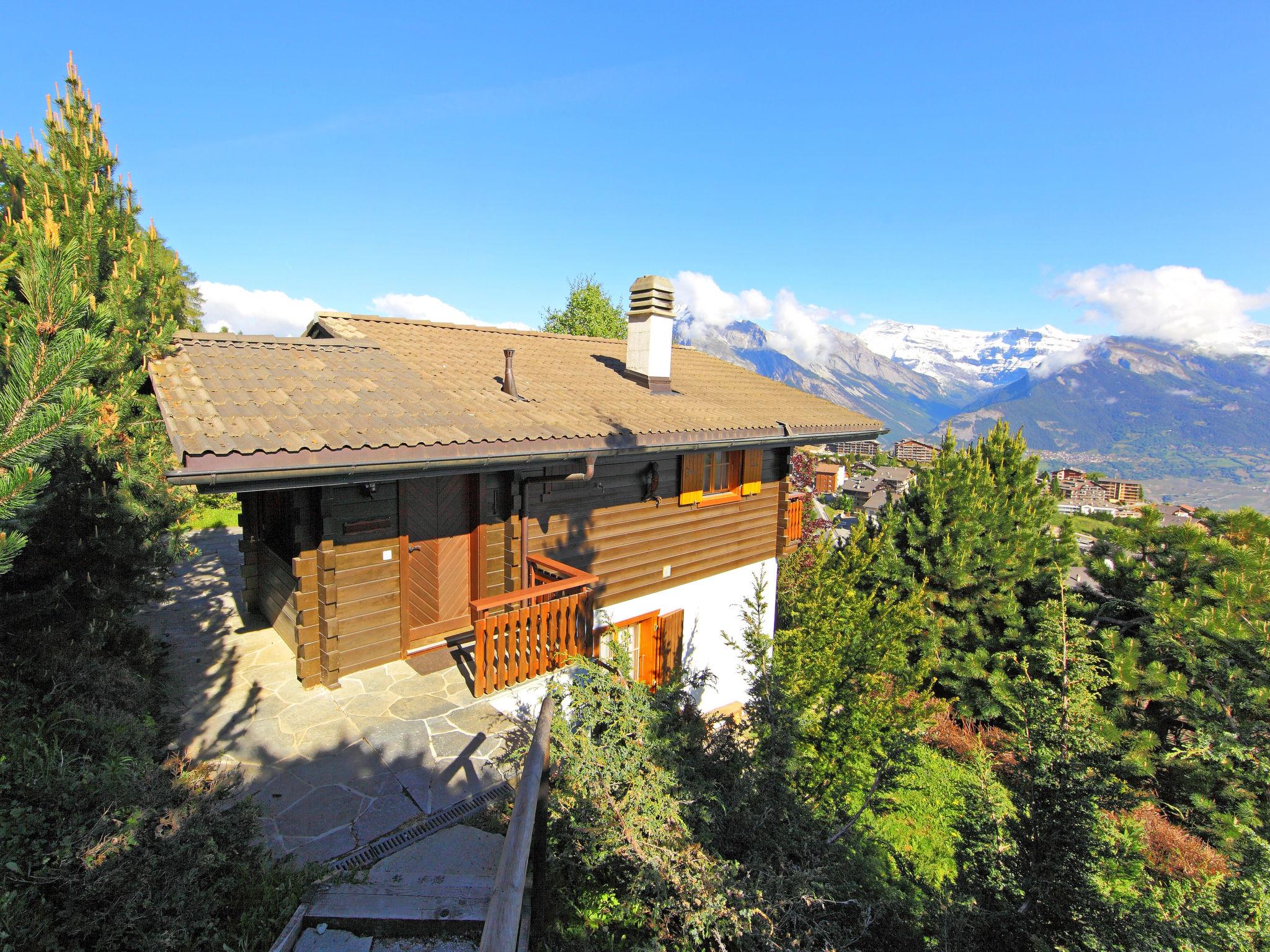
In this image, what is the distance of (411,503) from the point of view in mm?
6586

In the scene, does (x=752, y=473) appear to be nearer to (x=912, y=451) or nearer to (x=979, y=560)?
(x=979, y=560)

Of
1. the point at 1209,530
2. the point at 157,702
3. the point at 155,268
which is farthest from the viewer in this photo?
the point at 1209,530

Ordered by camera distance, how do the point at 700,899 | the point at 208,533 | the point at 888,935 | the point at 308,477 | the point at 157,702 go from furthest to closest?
the point at 208,533, the point at 157,702, the point at 308,477, the point at 888,935, the point at 700,899

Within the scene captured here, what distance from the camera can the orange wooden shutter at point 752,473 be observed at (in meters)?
10.2

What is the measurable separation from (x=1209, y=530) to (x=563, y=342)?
1171cm

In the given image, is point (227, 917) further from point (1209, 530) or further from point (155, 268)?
point (1209, 530)

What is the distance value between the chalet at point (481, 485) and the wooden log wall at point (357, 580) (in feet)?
0.06

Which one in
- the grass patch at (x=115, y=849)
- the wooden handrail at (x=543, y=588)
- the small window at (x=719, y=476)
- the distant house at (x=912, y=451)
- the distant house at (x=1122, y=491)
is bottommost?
the distant house at (x=1122, y=491)

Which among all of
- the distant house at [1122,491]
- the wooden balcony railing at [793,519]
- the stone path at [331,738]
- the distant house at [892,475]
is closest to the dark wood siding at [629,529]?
the wooden balcony railing at [793,519]

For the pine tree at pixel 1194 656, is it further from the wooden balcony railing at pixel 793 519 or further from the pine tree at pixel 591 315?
the pine tree at pixel 591 315

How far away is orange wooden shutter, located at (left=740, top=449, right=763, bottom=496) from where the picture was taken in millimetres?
10195

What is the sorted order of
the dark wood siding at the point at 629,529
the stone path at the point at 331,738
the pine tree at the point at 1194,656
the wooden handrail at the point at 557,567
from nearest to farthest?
the stone path at the point at 331,738
the wooden handrail at the point at 557,567
the dark wood siding at the point at 629,529
the pine tree at the point at 1194,656

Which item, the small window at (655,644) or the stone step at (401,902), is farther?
the small window at (655,644)

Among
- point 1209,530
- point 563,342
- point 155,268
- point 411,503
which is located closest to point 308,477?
point 411,503
